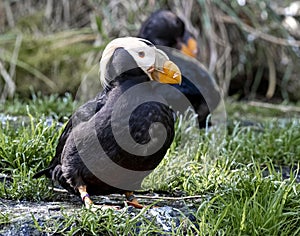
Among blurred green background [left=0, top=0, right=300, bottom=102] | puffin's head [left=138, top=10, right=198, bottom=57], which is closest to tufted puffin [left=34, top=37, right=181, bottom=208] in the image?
puffin's head [left=138, top=10, right=198, bottom=57]

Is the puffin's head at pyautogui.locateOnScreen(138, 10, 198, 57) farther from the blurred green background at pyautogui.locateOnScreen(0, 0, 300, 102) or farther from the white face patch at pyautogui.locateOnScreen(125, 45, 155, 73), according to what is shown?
the white face patch at pyautogui.locateOnScreen(125, 45, 155, 73)

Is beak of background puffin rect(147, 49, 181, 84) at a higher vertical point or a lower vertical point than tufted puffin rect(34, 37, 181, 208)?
higher

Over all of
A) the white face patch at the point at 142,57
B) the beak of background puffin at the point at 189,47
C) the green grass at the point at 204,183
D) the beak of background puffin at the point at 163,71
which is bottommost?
the green grass at the point at 204,183

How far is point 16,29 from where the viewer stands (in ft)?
25.8

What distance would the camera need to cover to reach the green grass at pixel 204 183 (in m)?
2.69

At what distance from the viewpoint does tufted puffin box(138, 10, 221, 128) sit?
17.0ft

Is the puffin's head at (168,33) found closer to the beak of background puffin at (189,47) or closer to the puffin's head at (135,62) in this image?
the beak of background puffin at (189,47)

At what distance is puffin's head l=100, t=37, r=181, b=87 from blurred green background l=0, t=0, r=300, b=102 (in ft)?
11.9

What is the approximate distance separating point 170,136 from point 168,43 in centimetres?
354

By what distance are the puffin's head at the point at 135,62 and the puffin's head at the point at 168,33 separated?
3141 millimetres

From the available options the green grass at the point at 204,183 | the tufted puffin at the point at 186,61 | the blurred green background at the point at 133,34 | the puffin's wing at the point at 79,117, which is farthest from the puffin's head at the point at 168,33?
the puffin's wing at the point at 79,117

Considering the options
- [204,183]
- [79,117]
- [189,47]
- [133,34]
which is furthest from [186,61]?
[79,117]

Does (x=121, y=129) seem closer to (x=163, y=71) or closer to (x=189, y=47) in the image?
(x=163, y=71)

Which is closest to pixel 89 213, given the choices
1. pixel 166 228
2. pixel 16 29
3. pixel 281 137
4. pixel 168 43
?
pixel 166 228
